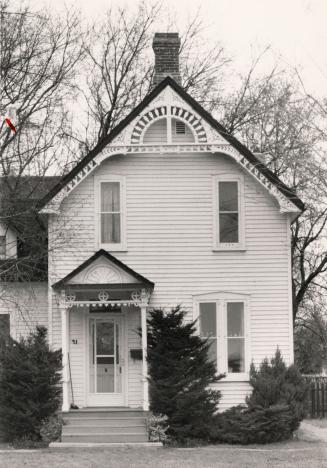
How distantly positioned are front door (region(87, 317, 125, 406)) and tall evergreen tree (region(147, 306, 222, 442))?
53.2 inches

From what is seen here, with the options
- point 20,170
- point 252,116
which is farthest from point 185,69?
point 20,170

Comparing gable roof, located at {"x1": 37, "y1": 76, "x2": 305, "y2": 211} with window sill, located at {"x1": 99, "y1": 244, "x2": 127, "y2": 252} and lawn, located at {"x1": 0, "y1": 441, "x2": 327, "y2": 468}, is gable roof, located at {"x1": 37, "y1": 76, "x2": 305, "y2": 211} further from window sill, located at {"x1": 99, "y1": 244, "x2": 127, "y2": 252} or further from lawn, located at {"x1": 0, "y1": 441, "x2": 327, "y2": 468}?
lawn, located at {"x1": 0, "y1": 441, "x2": 327, "y2": 468}

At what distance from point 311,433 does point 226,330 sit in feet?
11.7

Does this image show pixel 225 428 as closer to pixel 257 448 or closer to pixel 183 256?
pixel 257 448

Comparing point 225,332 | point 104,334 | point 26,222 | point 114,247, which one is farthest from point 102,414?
point 26,222

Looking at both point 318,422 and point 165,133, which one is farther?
point 318,422

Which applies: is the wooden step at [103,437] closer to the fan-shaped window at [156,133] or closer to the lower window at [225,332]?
the lower window at [225,332]

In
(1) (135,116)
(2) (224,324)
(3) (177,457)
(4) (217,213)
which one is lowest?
(3) (177,457)

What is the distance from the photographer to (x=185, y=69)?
121ft

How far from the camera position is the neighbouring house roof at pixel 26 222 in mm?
24578

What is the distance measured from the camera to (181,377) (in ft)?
72.5

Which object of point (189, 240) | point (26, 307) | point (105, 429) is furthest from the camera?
point (26, 307)

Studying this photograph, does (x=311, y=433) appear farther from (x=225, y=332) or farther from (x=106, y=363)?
(x=106, y=363)

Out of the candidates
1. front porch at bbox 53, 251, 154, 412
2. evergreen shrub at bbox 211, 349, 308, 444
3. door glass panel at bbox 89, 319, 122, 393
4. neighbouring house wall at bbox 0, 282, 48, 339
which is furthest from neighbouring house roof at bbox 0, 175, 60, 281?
evergreen shrub at bbox 211, 349, 308, 444
